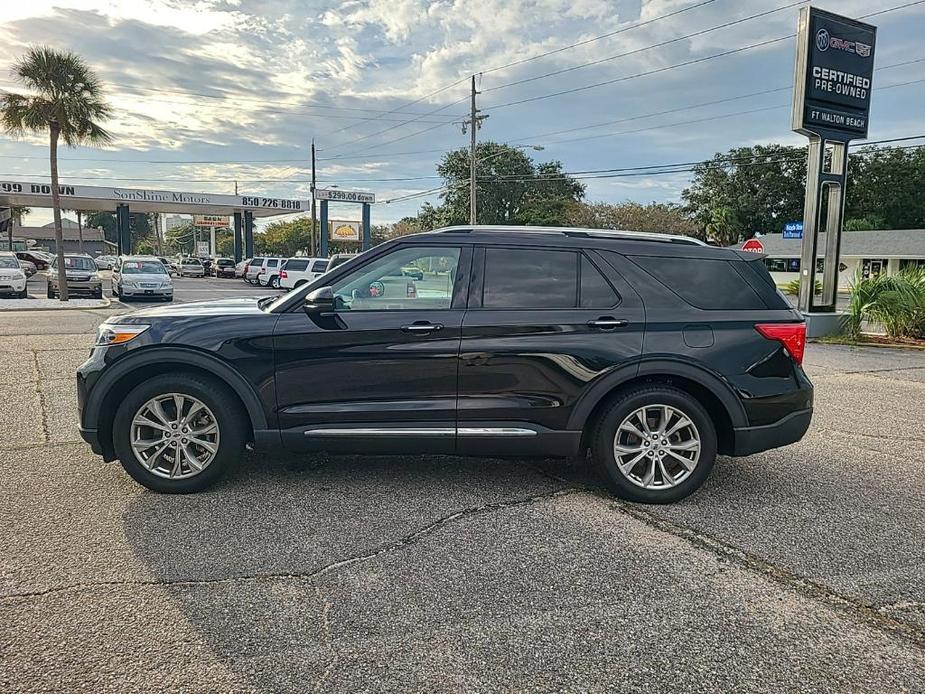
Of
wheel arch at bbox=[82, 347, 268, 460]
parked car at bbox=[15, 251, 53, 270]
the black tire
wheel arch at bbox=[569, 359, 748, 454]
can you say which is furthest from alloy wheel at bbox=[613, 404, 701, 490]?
parked car at bbox=[15, 251, 53, 270]

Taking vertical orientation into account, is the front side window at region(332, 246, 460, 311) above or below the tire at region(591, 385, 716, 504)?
above

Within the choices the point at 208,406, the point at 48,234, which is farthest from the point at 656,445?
the point at 48,234

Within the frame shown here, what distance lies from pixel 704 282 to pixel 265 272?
3623 cm

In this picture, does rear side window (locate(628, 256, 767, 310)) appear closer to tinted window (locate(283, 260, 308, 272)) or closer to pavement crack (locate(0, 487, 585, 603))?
pavement crack (locate(0, 487, 585, 603))

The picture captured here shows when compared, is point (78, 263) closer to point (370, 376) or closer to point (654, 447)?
point (370, 376)

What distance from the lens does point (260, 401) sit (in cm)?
429

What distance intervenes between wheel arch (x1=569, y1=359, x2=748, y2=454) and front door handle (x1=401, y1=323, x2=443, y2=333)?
1.02m

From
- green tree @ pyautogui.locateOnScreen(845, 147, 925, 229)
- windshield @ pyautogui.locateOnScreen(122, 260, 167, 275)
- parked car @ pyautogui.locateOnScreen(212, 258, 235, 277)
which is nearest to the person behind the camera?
windshield @ pyautogui.locateOnScreen(122, 260, 167, 275)

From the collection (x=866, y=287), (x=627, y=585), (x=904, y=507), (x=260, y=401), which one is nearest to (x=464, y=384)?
(x=260, y=401)

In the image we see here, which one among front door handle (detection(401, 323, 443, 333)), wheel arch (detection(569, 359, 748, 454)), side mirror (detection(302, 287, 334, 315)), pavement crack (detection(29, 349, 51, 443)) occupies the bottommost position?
pavement crack (detection(29, 349, 51, 443))

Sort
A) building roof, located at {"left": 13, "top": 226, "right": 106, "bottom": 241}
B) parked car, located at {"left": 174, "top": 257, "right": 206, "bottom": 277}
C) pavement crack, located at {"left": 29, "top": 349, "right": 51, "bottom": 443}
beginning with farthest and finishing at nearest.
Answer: building roof, located at {"left": 13, "top": 226, "right": 106, "bottom": 241}
parked car, located at {"left": 174, "top": 257, "right": 206, "bottom": 277}
pavement crack, located at {"left": 29, "top": 349, "right": 51, "bottom": 443}

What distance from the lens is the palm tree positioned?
1922 cm

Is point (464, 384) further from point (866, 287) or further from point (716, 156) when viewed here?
point (716, 156)

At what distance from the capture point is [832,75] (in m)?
Answer: 14.8
